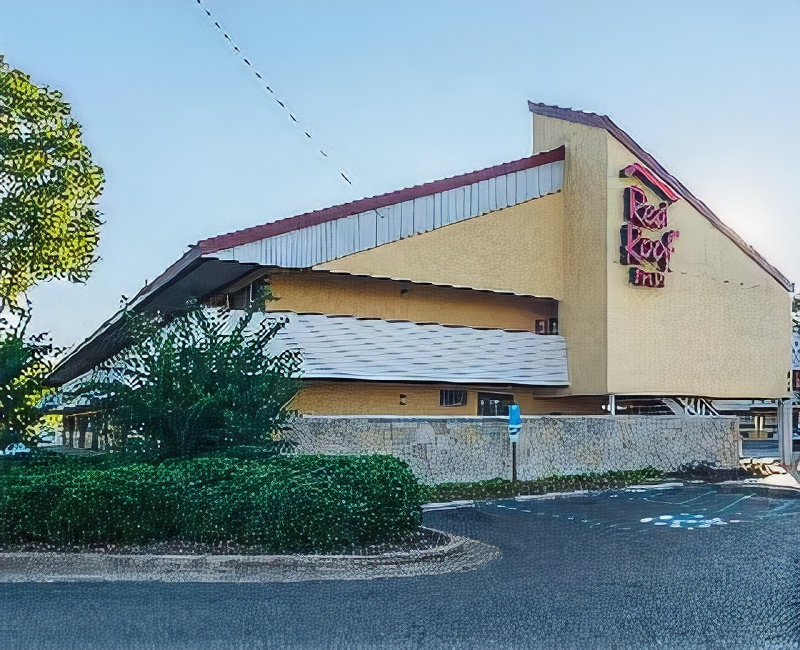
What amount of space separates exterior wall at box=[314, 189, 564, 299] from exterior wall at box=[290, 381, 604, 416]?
2936 mm

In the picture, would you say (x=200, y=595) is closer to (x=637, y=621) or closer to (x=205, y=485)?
(x=205, y=485)

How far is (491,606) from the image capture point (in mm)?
9422

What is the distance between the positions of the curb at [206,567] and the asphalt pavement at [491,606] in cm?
35

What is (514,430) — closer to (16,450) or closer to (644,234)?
(644,234)

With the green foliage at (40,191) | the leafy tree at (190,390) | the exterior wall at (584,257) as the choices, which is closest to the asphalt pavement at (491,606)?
the leafy tree at (190,390)

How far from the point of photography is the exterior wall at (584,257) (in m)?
26.2

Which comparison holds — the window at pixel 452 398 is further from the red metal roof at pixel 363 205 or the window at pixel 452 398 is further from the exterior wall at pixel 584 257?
the red metal roof at pixel 363 205

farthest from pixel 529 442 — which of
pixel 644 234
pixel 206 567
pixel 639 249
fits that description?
pixel 206 567

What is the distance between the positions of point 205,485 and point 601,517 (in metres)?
7.73

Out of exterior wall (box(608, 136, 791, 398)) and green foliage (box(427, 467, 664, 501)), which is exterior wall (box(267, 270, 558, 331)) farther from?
green foliage (box(427, 467, 664, 501))

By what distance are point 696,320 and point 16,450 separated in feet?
62.6

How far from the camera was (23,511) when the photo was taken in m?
12.0

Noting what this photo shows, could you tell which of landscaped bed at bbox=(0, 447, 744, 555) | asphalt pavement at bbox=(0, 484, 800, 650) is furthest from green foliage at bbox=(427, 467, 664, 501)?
landscaped bed at bbox=(0, 447, 744, 555)

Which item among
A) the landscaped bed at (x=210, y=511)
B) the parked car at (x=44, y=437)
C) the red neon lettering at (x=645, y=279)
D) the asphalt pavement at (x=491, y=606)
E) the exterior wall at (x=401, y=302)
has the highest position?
the red neon lettering at (x=645, y=279)
